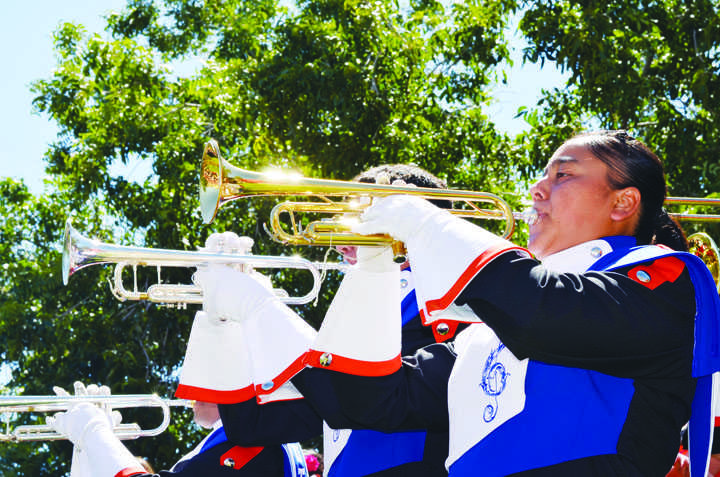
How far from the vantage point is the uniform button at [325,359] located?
94.2 inches

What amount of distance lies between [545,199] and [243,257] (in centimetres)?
137

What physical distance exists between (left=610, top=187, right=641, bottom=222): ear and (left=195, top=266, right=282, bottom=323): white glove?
41.5 inches

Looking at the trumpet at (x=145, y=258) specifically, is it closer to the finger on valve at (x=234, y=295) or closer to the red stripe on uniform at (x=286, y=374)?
the finger on valve at (x=234, y=295)

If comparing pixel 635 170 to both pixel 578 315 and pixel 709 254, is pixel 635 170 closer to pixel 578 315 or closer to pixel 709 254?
pixel 578 315

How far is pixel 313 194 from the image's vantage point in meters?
2.62

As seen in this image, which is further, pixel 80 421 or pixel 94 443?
pixel 80 421

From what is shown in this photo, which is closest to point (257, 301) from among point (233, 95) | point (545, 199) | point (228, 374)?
point (228, 374)

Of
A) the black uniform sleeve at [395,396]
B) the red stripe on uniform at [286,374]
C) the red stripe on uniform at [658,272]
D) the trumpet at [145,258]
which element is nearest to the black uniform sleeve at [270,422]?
the red stripe on uniform at [286,374]

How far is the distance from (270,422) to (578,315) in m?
1.40

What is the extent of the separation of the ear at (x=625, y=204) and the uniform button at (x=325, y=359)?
79cm

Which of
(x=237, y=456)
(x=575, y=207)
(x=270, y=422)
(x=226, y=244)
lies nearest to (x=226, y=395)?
(x=270, y=422)

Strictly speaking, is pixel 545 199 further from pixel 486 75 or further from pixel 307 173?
pixel 486 75

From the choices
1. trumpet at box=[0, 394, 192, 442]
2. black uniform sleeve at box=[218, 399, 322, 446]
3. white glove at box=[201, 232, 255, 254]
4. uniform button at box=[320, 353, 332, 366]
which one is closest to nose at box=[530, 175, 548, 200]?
uniform button at box=[320, 353, 332, 366]

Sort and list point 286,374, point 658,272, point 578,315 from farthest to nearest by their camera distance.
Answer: point 286,374
point 658,272
point 578,315
